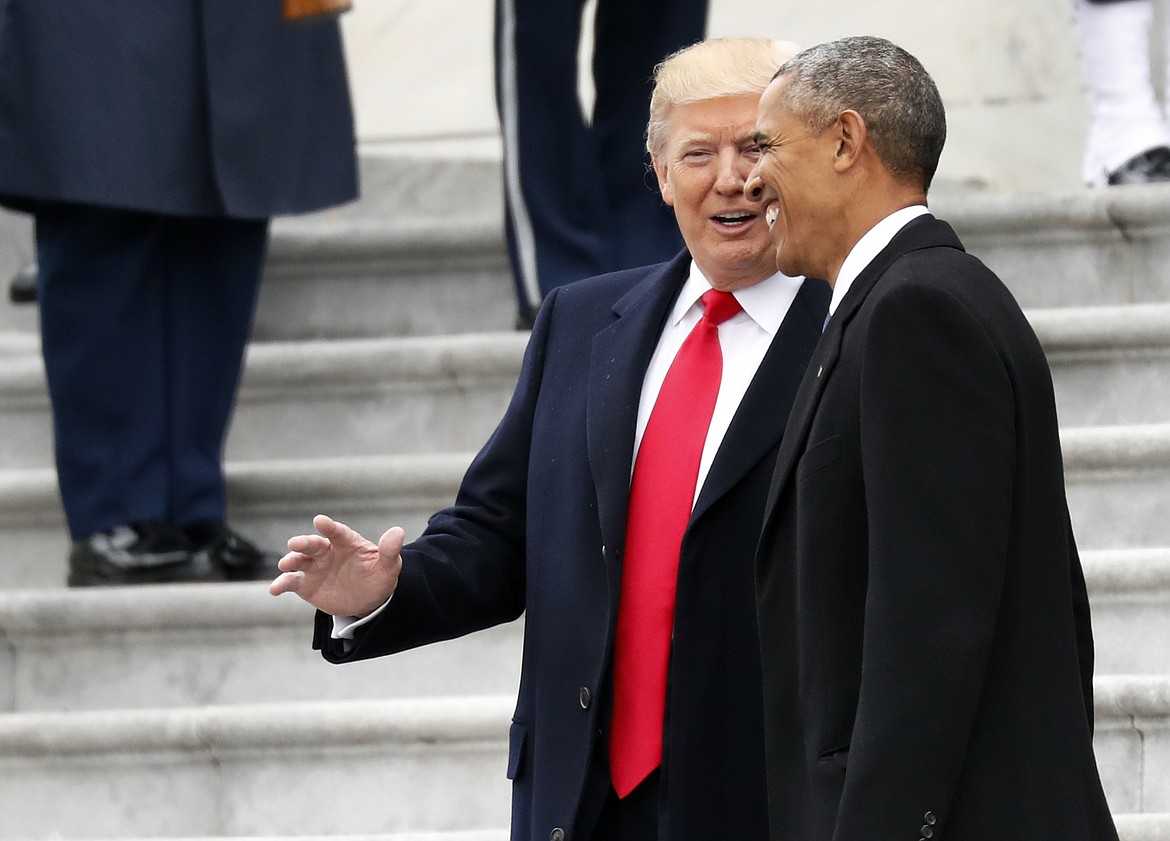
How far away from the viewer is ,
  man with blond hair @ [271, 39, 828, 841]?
2027mm

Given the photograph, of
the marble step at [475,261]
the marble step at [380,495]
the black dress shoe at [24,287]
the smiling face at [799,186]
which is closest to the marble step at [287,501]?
the marble step at [380,495]

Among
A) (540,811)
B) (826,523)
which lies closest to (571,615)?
(540,811)

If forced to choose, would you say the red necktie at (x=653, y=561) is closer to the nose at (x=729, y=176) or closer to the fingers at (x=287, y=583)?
the nose at (x=729, y=176)

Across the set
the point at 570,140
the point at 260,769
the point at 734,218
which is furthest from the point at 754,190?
the point at 570,140

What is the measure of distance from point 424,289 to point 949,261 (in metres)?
2.90

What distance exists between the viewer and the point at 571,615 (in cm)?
214

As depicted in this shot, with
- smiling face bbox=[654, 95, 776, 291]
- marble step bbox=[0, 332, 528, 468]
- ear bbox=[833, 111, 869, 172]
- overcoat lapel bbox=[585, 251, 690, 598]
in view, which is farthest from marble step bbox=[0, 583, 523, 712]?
ear bbox=[833, 111, 869, 172]

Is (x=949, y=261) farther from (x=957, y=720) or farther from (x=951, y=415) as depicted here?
(x=957, y=720)

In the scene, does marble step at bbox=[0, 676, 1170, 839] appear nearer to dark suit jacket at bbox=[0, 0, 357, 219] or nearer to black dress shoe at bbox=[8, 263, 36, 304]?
dark suit jacket at bbox=[0, 0, 357, 219]

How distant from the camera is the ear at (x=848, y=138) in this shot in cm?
174

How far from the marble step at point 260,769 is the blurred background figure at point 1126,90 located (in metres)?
2.19

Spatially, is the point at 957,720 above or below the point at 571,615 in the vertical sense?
above

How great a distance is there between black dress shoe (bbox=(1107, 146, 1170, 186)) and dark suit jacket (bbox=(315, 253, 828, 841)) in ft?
8.01

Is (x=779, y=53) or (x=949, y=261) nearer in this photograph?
(x=949, y=261)
